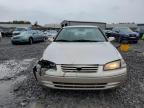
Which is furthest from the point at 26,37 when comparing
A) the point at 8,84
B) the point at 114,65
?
the point at 114,65

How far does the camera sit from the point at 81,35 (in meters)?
6.84

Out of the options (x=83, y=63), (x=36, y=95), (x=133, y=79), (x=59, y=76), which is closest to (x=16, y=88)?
(x=36, y=95)

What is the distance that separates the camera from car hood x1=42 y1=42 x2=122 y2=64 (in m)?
4.98

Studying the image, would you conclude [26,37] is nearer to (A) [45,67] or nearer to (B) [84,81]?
(A) [45,67]

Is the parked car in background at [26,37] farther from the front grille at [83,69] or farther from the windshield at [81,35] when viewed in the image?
the front grille at [83,69]

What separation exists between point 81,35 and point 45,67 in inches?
81.5

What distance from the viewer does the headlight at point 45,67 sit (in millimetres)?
4996

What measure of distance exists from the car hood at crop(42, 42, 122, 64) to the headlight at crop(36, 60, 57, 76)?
0.28 ft

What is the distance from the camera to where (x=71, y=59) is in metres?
5.02

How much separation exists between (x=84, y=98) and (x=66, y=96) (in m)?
0.40

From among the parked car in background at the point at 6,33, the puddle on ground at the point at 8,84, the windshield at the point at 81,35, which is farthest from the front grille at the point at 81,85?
the parked car in background at the point at 6,33

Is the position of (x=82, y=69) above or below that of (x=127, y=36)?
above

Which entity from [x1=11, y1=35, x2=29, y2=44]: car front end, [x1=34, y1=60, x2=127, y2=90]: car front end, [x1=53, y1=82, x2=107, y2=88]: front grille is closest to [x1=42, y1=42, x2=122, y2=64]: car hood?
[x1=34, y1=60, x2=127, y2=90]: car front end

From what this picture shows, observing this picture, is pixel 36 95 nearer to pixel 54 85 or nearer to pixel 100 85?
pixel 54 85
